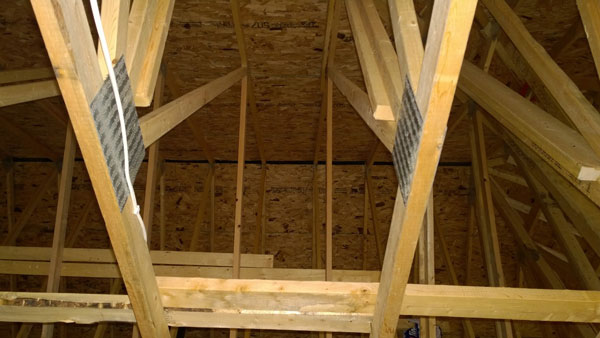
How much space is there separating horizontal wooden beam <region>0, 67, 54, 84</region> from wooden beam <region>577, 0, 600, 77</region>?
165 inches

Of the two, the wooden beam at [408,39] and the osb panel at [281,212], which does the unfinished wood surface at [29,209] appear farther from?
the wooden beam at [408,39]

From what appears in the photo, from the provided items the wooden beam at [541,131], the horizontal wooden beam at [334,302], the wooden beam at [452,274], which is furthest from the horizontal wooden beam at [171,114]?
the wooden beam at [452,274]

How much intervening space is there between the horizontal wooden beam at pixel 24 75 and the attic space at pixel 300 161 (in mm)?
24

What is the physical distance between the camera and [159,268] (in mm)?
5188

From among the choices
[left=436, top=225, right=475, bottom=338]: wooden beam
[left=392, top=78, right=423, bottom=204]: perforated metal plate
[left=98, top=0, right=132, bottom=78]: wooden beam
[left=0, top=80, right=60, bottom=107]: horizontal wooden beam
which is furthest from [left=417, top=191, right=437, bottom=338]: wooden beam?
[left=0, top=80, right=60, bottom=107]: horizontal wooden beam

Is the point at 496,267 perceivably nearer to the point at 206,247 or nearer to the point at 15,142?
the point at 206,247

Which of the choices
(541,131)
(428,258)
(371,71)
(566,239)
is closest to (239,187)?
(428,258)

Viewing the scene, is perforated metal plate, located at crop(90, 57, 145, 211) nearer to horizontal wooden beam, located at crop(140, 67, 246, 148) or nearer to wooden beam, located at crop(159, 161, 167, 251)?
horizontal wooden beam, located at crop(140, 67, 246, 148)

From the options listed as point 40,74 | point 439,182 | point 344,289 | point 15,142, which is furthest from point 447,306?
point 15,142

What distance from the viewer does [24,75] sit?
14.4ft

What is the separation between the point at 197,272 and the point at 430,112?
4.08 m

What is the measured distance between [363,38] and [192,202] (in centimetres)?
503

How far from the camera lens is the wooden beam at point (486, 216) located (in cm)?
465

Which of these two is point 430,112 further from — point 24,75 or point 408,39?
point 24,75
